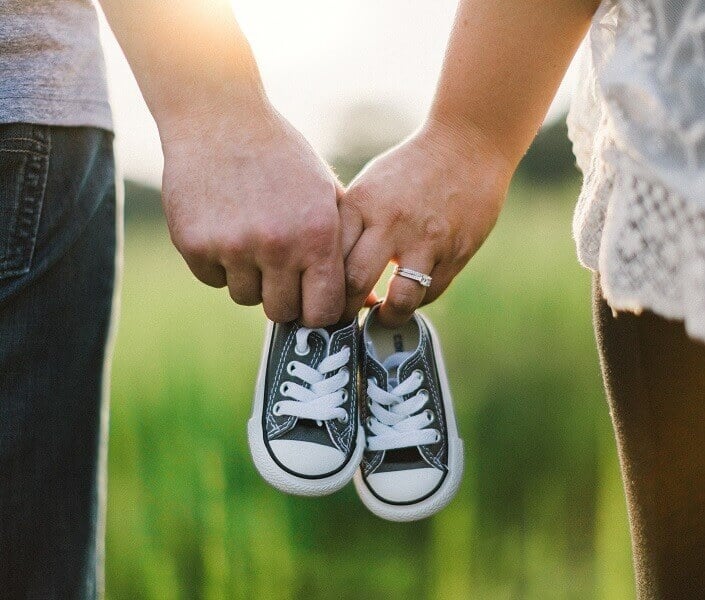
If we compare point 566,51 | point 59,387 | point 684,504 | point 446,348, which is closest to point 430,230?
point 566,51

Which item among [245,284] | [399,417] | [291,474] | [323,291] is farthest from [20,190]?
[399,417]

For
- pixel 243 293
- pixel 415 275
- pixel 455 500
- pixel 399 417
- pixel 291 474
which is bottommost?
pixel 455 500

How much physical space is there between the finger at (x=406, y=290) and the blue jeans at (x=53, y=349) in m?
0.48

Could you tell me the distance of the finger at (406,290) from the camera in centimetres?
116

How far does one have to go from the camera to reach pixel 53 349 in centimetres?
117

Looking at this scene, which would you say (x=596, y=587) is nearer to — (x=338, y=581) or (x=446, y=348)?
(x=338, y=581)

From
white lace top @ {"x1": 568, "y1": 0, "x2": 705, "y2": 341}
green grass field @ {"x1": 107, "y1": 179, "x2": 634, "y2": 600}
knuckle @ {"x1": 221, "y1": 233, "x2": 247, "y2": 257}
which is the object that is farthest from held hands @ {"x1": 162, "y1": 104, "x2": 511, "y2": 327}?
green grass field @ {"x1": 107, "y1": 179, "x2": 634, "y2": 600}

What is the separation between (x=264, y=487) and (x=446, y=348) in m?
0.92

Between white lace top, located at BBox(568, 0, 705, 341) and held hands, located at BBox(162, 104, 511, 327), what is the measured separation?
465 millimetres

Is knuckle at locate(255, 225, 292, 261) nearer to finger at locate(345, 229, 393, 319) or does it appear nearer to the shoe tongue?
finger at locate(345, 229, 393, 319)

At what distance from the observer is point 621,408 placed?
32.9 inches

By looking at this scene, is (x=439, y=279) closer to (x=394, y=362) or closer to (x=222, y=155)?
(x=394, y=362)

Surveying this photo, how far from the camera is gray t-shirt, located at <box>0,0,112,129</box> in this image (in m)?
1.05

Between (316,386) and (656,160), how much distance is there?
71cm
